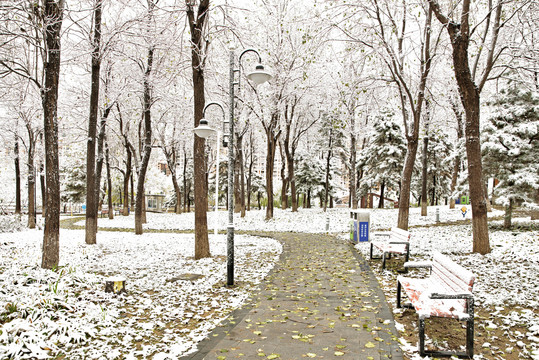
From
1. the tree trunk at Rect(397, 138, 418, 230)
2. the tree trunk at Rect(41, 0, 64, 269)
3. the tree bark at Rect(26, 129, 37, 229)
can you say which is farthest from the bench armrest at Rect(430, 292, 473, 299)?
the tree bark at Rect(26, 129, 37, 229)

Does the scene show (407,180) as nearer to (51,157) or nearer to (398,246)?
(398,246)

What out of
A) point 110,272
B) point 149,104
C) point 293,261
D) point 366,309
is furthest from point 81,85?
point 366,309

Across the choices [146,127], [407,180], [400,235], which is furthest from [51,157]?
[407,180]

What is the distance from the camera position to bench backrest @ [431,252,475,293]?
426 centimetres

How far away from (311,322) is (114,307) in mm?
3316

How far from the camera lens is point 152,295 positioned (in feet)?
22.4

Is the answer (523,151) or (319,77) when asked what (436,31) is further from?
(319,77)

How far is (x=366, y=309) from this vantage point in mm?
5723

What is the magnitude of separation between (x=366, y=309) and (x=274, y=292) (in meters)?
1.89

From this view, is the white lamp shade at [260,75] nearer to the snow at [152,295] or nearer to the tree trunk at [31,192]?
the snow at [152,295]

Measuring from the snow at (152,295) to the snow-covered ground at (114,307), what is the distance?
0.01 meters

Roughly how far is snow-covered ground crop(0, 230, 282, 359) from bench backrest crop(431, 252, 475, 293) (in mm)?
3408

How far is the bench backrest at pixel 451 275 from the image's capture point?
14.0ft

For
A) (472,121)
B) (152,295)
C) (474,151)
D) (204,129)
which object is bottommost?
(152,295)
